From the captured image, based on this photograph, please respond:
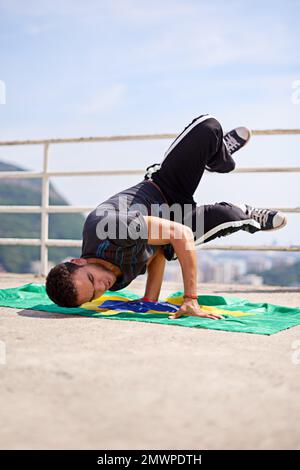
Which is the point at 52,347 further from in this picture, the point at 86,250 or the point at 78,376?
the point at 86,250

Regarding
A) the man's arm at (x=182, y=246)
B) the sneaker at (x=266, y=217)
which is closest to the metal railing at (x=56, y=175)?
the sneaker at (x=266, y=217)

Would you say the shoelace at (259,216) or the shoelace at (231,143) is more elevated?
the shoelace at (231,143)

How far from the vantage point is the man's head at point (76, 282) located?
2.41m

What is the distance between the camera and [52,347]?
1.85 m

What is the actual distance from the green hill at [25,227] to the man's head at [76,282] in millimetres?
56777

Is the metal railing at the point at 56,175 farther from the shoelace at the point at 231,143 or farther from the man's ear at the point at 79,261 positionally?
the man's ear at the point at 79,261

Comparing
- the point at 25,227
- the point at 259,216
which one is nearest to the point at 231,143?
the point at 259,216

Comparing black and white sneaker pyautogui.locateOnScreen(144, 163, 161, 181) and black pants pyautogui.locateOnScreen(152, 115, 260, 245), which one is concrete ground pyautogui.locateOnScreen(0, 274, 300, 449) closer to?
black pants pyautogui.locateOnScreen(152, 115, 260, 245)

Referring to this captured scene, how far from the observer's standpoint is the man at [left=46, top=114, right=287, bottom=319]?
2471 millimetres

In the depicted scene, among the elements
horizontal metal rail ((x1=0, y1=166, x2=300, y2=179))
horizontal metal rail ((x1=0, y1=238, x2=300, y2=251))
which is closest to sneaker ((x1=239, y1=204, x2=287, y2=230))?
horizontal metal rail ((x1=0, y1=238, x2=300, y2=251))

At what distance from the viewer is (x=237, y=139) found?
3.38 metres

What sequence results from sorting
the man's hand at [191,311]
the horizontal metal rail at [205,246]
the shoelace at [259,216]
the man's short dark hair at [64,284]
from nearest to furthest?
the man's short dark hair at [64,284] < the man's hand at [191,311] < the shoelace at [259,216] < the horizontal metal rail at [205,246]

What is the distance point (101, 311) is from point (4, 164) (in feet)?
276
